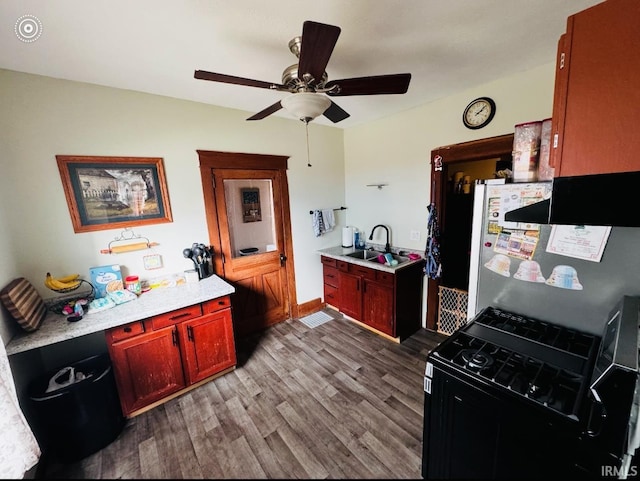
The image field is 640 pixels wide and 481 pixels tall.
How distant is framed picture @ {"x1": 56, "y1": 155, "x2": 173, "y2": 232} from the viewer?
195 centimetres

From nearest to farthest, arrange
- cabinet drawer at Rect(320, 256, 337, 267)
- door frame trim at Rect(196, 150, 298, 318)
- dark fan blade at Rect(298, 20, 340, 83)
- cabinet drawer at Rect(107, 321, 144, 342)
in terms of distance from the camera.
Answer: dark fan blade at Rect(298, 20, 340, 83) → cabinet drawer at Rect(107, 321, 144, 342) → door frame trim at Rect(196, 150, 298, 318) → cabinet drawer at Rect(320, 256, 337, 267)

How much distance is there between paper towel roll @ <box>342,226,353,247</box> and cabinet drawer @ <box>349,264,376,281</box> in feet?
1.99

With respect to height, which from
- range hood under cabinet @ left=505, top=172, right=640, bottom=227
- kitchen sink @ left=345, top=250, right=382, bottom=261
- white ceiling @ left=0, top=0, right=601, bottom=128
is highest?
white ceiling @ left=0, top=0, right=601, bottom=128

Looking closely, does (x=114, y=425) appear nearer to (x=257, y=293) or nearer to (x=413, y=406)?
(x=257, y=293)

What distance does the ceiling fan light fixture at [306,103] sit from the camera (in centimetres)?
135

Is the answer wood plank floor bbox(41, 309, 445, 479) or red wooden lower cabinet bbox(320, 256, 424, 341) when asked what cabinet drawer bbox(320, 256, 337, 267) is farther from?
wood plank floor bbox(41, 309, 445, 479)

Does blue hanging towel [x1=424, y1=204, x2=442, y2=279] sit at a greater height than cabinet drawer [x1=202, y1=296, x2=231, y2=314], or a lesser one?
greater

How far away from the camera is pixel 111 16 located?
50.6 inches

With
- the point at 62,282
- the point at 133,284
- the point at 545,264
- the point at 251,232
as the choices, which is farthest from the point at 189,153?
the point at 545,264

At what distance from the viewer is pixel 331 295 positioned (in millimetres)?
3350

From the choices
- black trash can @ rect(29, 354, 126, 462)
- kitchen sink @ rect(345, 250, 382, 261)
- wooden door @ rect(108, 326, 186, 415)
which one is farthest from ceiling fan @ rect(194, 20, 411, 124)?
kitchen sink @ rect(345, 250, 382, 261)

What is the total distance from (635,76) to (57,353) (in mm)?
3488

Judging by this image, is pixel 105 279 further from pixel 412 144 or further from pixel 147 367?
pixel 412 144

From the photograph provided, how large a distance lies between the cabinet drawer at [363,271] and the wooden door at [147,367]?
181cm
